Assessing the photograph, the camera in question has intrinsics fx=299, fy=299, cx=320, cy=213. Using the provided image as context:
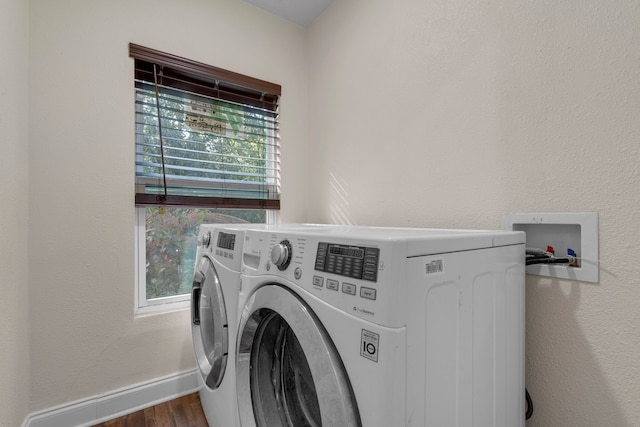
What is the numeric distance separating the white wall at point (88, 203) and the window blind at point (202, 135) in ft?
0.30

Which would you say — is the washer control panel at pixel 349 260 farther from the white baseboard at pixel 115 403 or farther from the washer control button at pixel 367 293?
the white baseboard at pixel 115 403

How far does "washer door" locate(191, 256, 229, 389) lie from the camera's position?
112cm

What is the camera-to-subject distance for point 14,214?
1208mm

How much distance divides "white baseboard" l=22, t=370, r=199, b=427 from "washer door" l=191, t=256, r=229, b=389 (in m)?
0.48

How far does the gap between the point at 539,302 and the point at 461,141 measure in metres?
0.65

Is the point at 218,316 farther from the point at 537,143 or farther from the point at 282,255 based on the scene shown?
the point at 537,143

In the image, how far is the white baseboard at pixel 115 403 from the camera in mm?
1413

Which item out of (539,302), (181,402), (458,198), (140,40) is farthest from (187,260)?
(539,302)

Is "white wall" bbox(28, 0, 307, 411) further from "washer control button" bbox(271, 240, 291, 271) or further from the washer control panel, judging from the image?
the washer control panel

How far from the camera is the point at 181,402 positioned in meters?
1.67

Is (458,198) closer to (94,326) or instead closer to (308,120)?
(308,120)

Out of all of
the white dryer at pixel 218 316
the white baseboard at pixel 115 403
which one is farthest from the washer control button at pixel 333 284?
the white baseboard at pixel 115 403

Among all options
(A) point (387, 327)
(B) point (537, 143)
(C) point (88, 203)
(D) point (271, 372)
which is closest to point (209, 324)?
(D) point (271, 372)

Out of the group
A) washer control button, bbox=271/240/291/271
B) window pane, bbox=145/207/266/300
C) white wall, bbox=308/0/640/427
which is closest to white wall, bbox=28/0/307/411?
window pane, bbox=145/207/266/300
